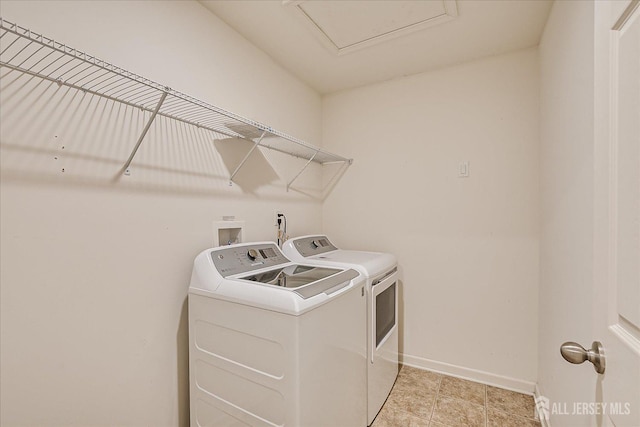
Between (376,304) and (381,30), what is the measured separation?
1.71 m

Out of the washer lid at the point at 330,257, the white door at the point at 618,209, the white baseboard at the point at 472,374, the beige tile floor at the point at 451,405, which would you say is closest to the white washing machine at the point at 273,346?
the washer lid at the point at 330,257

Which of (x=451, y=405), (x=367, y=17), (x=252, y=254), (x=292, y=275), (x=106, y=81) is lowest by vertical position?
(x=451, y=405)

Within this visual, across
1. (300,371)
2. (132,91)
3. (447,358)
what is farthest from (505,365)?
(132,91)

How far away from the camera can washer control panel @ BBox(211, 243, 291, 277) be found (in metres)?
1.44

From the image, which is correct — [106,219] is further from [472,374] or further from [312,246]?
[472,374]

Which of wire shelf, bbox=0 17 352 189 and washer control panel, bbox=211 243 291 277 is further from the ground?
wire shelf, bbox=0 17 352 189

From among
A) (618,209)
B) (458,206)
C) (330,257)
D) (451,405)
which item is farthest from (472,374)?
(618,209)

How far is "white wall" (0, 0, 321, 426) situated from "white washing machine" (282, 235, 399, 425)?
0.64 meters

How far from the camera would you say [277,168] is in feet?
7.14

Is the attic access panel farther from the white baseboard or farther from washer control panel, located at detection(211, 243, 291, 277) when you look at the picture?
the white baseboard

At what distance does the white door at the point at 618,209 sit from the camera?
519 millimetres

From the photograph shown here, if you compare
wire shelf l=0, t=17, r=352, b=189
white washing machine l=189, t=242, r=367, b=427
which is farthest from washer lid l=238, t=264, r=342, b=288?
wire shelf l=0, t=17, r=352, b=189

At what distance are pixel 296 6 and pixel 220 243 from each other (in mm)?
1388

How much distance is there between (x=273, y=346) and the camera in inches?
44.2
